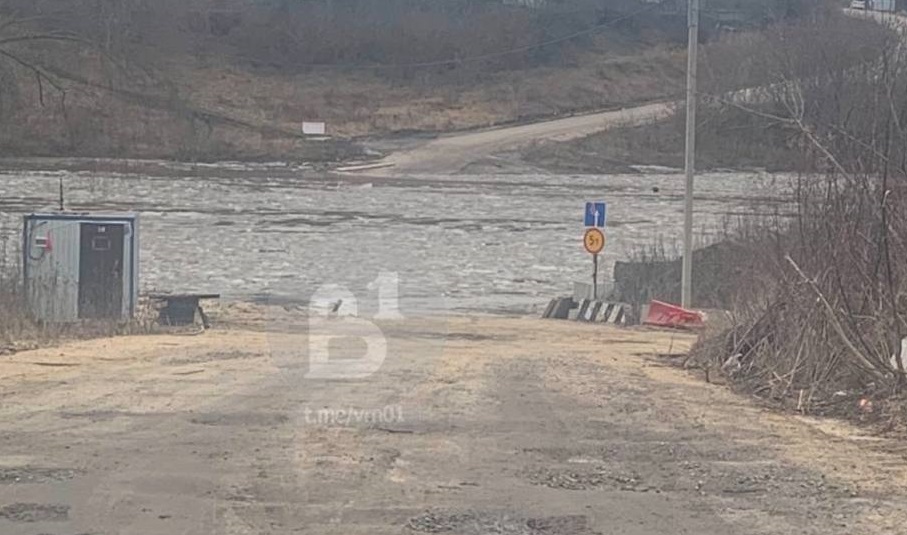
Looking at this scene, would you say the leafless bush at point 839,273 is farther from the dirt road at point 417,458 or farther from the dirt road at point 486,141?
the dirt road at point 486,141

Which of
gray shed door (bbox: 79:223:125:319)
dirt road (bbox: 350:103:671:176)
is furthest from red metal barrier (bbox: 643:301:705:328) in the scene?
dirt road (bbox: 350:103:671:176)

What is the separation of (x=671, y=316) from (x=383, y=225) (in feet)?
62.2

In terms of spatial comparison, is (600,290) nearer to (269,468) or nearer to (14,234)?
(14,234)

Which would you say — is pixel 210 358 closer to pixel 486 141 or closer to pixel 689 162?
pixel 689 162

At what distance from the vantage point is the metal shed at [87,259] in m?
24.6

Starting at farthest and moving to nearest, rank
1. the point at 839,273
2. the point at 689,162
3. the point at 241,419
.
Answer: the point at 689,162
the point at 839,273
the point at 241,419

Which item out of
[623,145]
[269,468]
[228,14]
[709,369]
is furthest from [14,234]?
[228,14]

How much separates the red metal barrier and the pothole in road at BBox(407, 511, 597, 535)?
19.4 metres

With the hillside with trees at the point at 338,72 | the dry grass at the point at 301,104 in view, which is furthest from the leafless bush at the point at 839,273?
the dry grass at the point at 301,104

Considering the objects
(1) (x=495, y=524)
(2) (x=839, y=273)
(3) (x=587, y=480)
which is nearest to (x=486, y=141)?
(2) (x=839, y=273)

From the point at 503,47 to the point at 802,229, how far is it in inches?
3181

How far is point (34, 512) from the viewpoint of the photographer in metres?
7.54

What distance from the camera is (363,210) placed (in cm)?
5109

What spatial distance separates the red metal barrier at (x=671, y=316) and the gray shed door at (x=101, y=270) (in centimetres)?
1030
